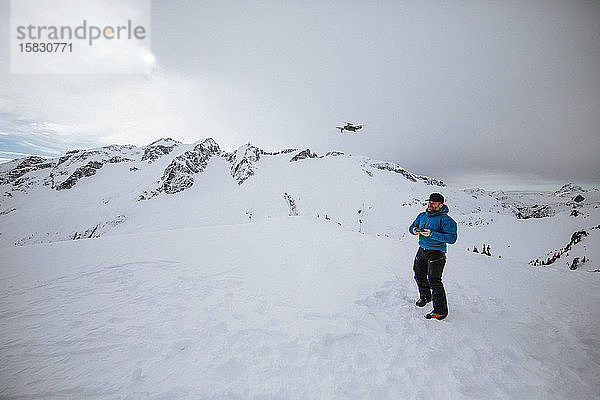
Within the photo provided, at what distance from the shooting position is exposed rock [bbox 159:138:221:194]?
3409 cm

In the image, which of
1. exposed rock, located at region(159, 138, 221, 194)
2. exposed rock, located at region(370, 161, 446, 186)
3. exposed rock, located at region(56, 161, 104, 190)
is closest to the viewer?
exposed rock, located at region(159, 138, 221, 194)

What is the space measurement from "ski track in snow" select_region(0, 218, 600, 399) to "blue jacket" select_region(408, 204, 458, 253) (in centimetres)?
112

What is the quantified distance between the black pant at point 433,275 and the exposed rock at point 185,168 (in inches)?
1411

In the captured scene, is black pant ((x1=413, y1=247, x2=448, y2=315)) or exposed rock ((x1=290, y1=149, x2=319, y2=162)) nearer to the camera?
black pant ((x1=413, y1=247, x2=448, y2=315))

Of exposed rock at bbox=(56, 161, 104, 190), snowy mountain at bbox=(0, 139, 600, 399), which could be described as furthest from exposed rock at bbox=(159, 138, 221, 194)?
snowy mountain at bbox=(0, 139, 600, 399)

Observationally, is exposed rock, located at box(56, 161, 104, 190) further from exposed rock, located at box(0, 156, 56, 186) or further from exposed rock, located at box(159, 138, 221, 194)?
exposed rock, located at box(159, 138, 221, 194)

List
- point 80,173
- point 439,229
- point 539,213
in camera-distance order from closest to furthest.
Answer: point 439,229 → point 539,213 → point 80,173

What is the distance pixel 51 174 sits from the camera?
40281mm

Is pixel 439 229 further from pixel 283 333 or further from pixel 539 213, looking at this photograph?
pixel 539 213

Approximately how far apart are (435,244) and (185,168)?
39.6 meters

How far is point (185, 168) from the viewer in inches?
1457

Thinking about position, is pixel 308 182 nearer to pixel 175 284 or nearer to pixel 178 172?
pixel 178 172

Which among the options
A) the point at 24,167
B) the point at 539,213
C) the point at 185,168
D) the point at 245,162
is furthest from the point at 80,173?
the point at 539,213

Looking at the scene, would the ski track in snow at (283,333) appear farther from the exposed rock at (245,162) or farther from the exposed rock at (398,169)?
the exposed rock at (398,169)
